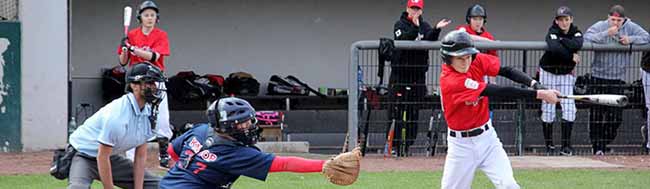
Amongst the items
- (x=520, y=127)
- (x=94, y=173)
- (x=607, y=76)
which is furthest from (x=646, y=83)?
(x=94, y=173)

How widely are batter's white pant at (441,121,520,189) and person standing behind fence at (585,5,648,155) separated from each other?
223 inches

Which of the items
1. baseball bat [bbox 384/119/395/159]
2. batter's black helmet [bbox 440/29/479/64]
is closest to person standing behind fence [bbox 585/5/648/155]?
baseball bat [bbox 384/119/395/159]

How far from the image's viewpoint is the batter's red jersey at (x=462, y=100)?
8.58 meters

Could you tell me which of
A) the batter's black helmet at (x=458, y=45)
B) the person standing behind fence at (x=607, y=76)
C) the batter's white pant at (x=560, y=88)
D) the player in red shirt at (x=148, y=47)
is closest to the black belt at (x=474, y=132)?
the batter's black helmet at (x=458, y=45)

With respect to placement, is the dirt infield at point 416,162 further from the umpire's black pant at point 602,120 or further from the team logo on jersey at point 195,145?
the team logo on jersey at point 195,145

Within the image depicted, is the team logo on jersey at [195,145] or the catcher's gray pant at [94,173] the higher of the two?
the team logo on jersey at [195,145]

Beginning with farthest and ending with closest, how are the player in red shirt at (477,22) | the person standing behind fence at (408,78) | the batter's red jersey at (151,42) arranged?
the person standing behind fence at (408,78) → the player in red shirt at (477,22) → the batter's red jersey at (151,42)

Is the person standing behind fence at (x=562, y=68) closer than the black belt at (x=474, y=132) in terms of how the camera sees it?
No

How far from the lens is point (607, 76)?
14078 mm

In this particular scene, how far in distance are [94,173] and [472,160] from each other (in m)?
2.66

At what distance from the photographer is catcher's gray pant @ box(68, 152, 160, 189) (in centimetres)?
800

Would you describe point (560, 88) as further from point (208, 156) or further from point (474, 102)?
point (208, 156)

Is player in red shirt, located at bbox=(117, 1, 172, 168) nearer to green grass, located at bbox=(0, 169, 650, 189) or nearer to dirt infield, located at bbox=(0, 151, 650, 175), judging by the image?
green grass, located at bbox=(0, 169, 650, 189)

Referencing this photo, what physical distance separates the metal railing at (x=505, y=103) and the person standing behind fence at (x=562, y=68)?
18 cm
